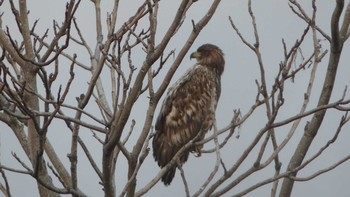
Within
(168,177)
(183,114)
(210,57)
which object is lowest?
(168,177)

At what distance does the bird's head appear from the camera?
9.83 meters

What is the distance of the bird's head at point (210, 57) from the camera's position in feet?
32.2

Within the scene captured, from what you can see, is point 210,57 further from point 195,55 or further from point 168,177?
point 168,177

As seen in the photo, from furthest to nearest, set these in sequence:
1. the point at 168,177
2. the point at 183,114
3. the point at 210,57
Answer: the point at 210,57 → the point at 183,114 → the point at 168,177

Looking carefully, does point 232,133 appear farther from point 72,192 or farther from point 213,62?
point 213,62

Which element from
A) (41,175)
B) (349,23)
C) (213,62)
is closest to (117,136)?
(41,175)

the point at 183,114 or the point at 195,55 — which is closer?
the point at 183,114

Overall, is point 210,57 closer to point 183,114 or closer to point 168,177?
point 183,114

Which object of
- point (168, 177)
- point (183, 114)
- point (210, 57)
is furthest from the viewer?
point (210, 57)

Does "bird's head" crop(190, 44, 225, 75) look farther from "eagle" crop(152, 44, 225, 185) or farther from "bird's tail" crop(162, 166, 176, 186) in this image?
"bird's tail" crop(162, 166, 176, 186)

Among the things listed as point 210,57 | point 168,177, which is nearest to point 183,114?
point 168,177

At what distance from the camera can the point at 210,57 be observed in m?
9.88

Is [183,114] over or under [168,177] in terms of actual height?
over

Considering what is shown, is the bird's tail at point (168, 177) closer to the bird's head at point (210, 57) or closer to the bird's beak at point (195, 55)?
the bird's head at point (210, 57)
